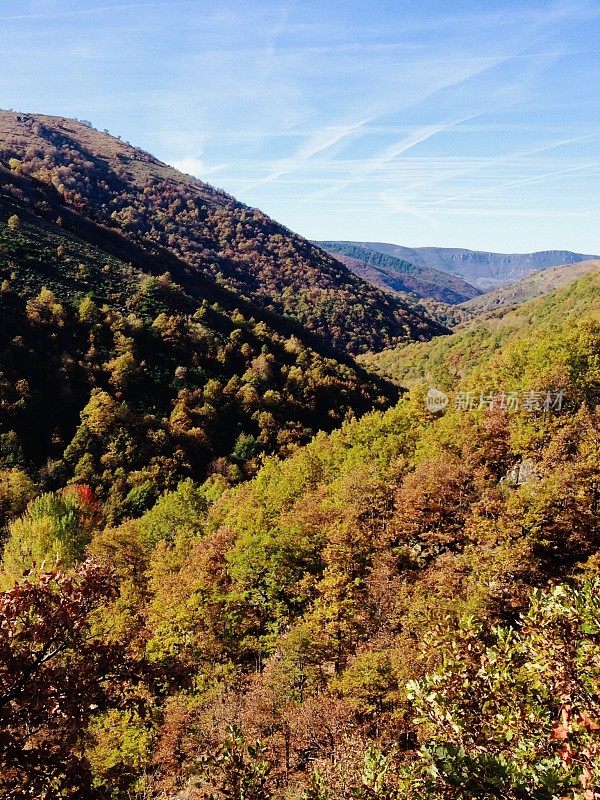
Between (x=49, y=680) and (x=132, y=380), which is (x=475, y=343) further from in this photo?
(x=49, y=680)

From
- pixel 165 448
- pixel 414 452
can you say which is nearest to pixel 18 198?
pixel 165 448

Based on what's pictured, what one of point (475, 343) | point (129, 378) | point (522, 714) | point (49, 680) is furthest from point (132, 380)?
point (475, 343)

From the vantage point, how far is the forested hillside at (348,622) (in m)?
8.99

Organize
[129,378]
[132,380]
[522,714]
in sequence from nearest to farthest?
[522,714] → [129,378] → [132,380]

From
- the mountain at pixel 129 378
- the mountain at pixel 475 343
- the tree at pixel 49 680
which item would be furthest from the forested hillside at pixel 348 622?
the mountain at pixel 475 343

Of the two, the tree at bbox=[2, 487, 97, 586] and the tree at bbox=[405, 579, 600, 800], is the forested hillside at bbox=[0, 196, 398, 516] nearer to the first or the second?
the tree at bbox=[2, 487, 97, 586]

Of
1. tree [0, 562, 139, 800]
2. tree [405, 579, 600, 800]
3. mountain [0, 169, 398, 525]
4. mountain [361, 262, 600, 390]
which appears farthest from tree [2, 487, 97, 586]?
mountain [361, 262, 600, 390]

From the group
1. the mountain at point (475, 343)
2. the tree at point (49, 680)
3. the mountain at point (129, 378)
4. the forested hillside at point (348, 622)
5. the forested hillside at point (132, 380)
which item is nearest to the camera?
the tree at point (49, 680)

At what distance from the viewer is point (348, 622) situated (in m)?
27.9

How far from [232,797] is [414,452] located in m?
41.8

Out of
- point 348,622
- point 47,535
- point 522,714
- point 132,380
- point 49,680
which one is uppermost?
point 132,380

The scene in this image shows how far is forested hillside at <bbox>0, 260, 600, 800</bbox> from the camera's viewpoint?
899cm

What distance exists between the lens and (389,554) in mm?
31766

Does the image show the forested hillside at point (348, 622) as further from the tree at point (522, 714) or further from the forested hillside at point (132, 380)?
the forested hillside at point (132, 380)
